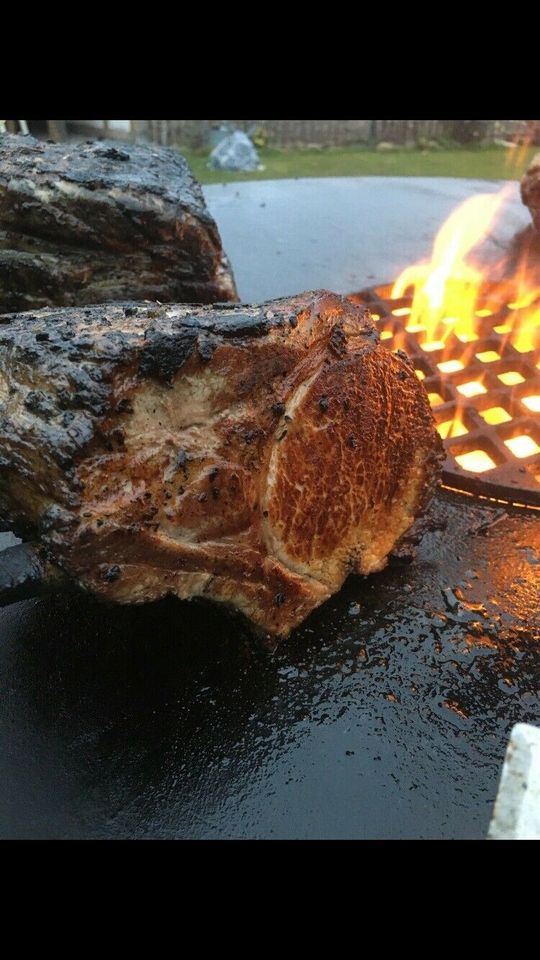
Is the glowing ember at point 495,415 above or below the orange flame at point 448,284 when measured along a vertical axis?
below

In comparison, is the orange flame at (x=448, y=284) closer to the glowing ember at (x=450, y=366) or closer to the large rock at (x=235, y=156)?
the glowing ember at (x=450, y=366)

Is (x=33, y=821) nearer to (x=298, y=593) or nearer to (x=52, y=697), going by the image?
(x=52, y=697)

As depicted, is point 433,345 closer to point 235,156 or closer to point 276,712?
point 276,712

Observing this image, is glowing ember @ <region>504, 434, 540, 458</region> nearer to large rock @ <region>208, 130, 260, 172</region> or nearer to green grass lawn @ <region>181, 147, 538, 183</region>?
green grass lawn @ <region>181, 147, 538, 183</region>

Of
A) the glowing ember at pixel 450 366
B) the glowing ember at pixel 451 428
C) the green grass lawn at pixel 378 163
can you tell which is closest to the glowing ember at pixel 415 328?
the glowing ember at pixel 450 366

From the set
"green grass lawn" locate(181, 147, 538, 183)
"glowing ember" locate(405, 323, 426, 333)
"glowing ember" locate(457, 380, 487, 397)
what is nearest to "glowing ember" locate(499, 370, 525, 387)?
"glowing ember" locate(457, 380, 487, 397)

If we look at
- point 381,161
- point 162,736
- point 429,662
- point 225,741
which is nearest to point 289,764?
point 225,741
